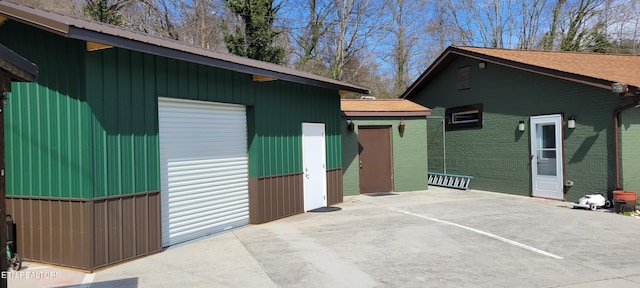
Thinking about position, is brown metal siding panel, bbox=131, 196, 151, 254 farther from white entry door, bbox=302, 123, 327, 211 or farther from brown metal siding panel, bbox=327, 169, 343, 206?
brown metal siding panel, bbox=327, 169, 343, 206

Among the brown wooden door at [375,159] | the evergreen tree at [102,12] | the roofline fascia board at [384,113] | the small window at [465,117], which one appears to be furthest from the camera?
the evergreen tree at [102,12]

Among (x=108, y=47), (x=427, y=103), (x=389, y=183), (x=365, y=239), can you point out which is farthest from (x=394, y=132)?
(x=108, y=47)

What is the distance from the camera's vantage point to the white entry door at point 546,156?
10.8 m

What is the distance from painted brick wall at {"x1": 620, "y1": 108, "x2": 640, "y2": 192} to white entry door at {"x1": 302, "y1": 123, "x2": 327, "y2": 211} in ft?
21.3

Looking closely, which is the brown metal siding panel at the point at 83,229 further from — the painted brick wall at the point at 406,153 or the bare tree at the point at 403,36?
the bare tree at the point at 403,36

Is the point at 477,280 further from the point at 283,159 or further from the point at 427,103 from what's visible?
the point at 427,103

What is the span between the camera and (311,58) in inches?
909

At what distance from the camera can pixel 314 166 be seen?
33.0 ft

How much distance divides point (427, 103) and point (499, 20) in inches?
618

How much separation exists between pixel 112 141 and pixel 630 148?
10155 millimetres

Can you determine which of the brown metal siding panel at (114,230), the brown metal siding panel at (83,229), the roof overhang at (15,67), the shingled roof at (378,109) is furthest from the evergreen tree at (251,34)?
the roof overhang at (15,67)

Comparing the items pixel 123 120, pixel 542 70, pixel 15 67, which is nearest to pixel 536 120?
pixel 542 70

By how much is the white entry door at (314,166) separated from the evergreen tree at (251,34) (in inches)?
356

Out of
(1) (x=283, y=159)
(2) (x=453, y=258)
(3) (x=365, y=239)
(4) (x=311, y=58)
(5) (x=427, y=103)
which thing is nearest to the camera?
(2) (x=453, y=258)
